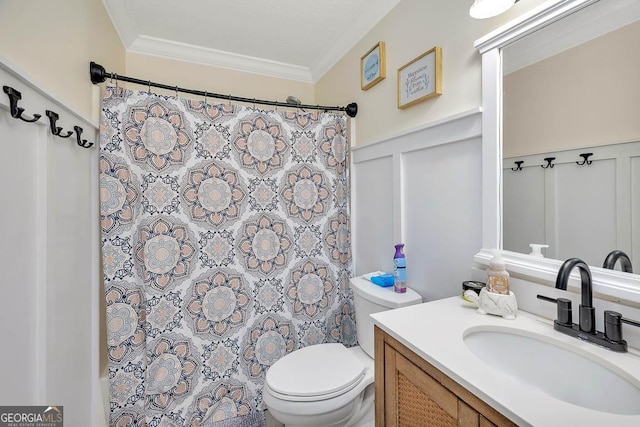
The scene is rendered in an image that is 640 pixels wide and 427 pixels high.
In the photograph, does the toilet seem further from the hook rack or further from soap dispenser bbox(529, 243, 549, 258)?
the hook rack

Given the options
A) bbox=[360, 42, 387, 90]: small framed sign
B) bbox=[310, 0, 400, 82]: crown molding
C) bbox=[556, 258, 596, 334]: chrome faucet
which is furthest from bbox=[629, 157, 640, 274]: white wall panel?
bbox=[310, 0, 400, 82]: crown molding

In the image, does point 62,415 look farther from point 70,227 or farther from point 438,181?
point 438,181

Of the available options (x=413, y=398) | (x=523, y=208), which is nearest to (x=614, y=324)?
(x=523, y=208)

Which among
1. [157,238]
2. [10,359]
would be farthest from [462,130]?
[10,359]

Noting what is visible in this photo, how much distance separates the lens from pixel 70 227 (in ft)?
4.00

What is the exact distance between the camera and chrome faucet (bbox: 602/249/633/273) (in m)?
0.74

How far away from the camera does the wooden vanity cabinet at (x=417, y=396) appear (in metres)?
0.58

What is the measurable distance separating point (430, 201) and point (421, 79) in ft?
1.91

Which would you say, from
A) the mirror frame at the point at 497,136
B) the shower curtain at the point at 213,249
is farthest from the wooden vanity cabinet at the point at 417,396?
the shower curtain at the point at 213,249

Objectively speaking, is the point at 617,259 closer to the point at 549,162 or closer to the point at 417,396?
the point at 549,162

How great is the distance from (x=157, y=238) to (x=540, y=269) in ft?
5.54

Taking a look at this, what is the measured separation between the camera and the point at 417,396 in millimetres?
739

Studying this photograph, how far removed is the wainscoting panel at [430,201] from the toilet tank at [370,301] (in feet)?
0.43

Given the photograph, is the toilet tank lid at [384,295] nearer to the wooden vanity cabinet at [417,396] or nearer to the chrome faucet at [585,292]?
the wooden vanity cabinet at [417,396]
